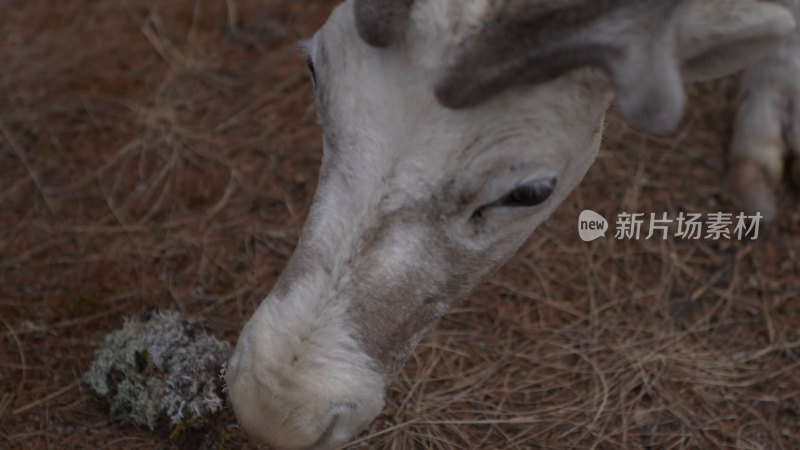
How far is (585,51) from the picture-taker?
7.78ft

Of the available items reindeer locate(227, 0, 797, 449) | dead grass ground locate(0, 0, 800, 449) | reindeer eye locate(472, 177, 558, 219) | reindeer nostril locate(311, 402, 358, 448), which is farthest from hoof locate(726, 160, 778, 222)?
reindeer nostril locate(311, 402, 358, 448)

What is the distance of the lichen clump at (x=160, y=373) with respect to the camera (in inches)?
131

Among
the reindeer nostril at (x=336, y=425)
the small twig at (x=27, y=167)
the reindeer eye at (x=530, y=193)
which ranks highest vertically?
the reindeer eye at (x=530, y=193)

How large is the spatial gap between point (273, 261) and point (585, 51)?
2453 millimetres

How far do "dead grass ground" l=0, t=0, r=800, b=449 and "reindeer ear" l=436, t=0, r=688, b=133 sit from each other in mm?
1799

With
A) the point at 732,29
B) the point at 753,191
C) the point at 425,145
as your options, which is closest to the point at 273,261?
the point at 425,145

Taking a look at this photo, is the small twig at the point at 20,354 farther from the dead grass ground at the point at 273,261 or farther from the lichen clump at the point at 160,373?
the lichen clump at the point at 160,373

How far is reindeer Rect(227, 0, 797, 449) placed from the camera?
236 centimetres

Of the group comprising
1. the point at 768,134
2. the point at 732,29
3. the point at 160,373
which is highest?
the point at 732,29

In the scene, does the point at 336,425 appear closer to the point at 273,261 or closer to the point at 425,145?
the point at 425,145

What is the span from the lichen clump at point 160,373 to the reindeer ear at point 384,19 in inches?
64.1

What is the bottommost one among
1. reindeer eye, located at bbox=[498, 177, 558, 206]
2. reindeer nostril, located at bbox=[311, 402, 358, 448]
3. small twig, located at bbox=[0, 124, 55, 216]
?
small twig, located at bbox=[0, 124, 55, 216]

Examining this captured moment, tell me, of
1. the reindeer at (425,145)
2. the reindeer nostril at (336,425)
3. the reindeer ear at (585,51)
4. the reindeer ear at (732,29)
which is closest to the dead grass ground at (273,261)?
the reindeer nostril at (336,425)

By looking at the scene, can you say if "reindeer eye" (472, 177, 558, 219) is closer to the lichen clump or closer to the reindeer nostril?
the reindeer nostril
